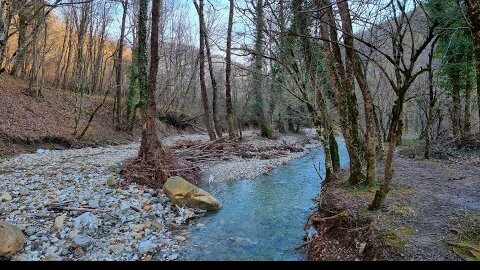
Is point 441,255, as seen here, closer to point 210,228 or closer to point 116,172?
point 210,228

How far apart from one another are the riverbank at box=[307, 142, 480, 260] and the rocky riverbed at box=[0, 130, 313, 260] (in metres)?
2.74

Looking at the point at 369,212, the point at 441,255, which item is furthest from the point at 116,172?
the point at 441,255

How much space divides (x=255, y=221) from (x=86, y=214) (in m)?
3.43

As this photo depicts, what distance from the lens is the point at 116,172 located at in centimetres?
1049

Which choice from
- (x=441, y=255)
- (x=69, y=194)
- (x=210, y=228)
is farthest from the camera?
(x=69, y=194)

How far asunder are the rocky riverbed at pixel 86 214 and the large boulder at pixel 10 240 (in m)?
0.12

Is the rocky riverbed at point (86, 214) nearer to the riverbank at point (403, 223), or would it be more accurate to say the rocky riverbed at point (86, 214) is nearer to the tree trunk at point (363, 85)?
the riverbank at point (403, 223)

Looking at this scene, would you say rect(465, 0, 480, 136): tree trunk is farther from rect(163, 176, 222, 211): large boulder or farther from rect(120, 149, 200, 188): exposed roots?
rect(120, 149, 200, 188): exposed roots

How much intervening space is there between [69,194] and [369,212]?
6.34m

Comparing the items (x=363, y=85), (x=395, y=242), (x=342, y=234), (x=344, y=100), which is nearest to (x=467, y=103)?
(x=344, y=100)

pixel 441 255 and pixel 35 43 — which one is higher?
pixel 35 43

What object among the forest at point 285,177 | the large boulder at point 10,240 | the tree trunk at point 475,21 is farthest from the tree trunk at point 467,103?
the large boulder at point 10,240

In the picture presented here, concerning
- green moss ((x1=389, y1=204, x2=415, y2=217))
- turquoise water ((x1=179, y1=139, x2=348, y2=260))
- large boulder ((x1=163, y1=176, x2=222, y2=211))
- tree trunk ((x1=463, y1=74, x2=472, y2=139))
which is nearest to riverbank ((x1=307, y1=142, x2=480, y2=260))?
green moss ((x1=389, y1=204, x2=415, y2=217))

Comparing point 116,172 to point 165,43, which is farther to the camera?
point 165,43
